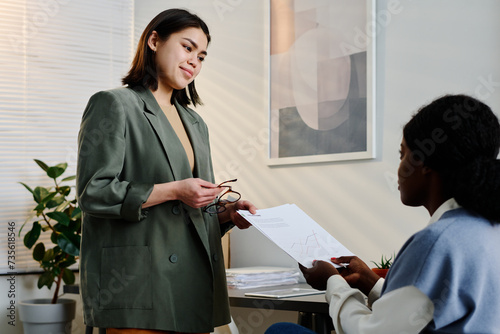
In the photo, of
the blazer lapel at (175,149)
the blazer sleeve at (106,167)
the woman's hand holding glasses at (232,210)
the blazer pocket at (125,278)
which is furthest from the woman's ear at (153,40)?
the blazer pocket at (125,278)

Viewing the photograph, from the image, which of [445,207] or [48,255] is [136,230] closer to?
[445,207]

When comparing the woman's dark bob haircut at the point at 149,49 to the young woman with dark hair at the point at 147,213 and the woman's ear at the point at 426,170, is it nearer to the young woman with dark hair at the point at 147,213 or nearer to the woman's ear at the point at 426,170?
the young woman with dark hair at the point at 147,213

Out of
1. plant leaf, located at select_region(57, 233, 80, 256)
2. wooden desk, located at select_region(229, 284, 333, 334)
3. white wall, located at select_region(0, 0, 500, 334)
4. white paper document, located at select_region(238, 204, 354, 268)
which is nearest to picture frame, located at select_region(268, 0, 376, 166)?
white wall, located at select_region(0, 0, 500, 334)

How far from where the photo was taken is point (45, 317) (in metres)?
2.72

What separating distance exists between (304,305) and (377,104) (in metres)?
0.95

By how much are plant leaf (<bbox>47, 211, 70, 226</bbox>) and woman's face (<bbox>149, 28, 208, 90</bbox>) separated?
1425 millimetres

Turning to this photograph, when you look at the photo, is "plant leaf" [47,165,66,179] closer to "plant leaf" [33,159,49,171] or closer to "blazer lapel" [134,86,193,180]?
"plant leaf" [33,159,49,171]

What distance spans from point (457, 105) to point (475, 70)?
1.01 meters

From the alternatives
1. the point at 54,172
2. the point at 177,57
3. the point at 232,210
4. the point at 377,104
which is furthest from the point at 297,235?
the point at 54,172

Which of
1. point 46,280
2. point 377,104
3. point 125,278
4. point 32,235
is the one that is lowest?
point 46,280

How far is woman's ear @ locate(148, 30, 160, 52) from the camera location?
5.12 ft

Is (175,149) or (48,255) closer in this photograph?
(175,149)

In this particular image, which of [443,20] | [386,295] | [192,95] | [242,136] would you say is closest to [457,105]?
[386,295]

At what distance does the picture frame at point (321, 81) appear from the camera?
2.30 metres
